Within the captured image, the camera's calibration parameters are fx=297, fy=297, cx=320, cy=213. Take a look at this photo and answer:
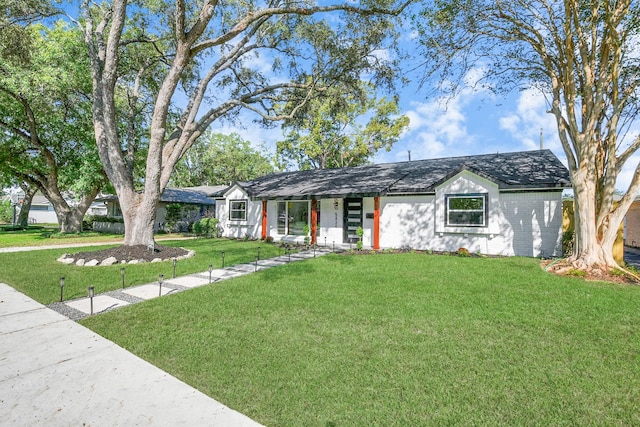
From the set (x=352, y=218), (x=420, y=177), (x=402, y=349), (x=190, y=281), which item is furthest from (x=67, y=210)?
(x=402, y=349)

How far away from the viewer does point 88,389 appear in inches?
112

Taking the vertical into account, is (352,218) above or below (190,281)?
above

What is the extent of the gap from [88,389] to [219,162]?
40524mm

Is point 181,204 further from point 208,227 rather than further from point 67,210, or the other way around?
point 208,227

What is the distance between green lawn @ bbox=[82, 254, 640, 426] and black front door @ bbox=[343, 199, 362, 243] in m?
7.33

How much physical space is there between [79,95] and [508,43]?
21621 millimetres

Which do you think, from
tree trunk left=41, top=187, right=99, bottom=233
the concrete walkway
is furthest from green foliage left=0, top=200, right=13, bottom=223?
the concrete walkway

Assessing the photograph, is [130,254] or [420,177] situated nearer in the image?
[130,254]

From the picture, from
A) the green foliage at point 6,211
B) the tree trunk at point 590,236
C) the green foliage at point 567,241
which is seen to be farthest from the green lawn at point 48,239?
the green foliage at point 6,211

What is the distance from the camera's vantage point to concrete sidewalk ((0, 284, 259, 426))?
8.07ft

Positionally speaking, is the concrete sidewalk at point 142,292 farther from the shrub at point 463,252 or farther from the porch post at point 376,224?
the shrub at point 463,252

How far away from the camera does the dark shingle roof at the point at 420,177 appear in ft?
35.2

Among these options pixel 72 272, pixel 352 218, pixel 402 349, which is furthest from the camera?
pixel 352 218

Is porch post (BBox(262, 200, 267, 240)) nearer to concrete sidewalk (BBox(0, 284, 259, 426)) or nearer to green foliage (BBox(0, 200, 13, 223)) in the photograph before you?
concrete sidewalk (BBox(0, 284, 259, 426))
